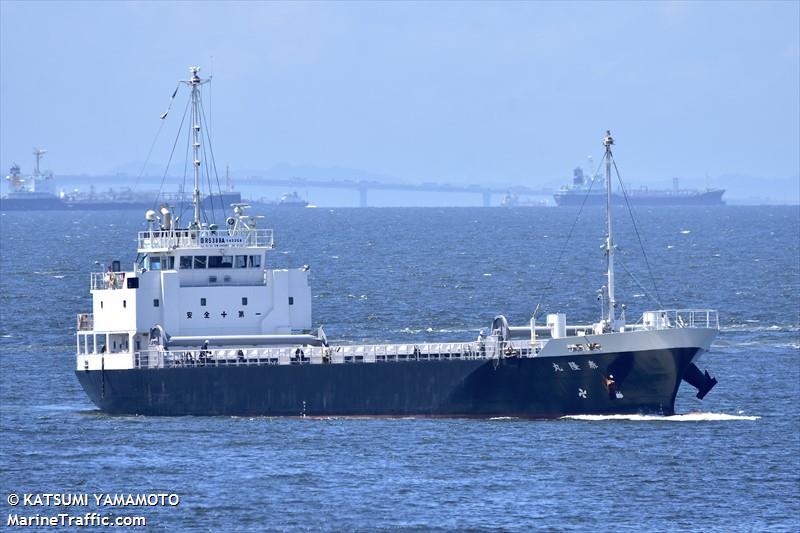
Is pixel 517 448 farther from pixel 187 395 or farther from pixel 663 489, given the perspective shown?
pixel 187 395

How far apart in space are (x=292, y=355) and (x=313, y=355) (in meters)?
0.73

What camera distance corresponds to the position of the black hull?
200 ft

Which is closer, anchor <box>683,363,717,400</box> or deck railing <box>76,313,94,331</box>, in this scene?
anchor <box>683,363,717,400</box>

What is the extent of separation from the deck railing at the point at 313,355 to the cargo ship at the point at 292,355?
0.05 meters

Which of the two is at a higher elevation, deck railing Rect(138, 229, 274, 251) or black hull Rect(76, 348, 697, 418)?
deck railing Rect(138, 229, 274, 251)

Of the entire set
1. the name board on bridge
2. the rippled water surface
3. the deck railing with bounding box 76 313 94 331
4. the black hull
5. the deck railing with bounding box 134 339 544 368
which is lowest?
the rippled water surface

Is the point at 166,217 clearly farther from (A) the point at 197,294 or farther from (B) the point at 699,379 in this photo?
(B) the point at 699,379

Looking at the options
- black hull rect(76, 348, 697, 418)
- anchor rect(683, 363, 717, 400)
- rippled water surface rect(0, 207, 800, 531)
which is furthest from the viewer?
anchor rect(683, 363, 717, 400)

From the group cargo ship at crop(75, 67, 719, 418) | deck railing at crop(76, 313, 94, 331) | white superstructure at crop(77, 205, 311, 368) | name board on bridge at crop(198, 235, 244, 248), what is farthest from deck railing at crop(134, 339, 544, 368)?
name board on bridge at crop(198, 235, 244, 248)

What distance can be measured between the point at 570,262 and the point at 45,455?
315ft

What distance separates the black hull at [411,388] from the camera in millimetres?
61062

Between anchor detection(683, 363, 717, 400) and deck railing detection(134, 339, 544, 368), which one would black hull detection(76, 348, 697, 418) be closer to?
deck railing detection(134, 339, 544, 368)

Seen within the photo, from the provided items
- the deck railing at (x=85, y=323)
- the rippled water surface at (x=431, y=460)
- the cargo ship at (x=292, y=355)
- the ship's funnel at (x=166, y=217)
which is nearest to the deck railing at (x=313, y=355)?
the cargo ship at (x=292, y=355)

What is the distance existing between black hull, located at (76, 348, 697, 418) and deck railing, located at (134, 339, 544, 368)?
0.46 m
